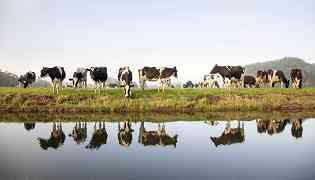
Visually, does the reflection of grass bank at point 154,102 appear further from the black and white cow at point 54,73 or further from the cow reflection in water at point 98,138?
the cow reflection in water at point 98,138

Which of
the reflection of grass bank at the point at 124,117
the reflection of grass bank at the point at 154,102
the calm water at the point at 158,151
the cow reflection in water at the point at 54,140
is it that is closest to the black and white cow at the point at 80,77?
the reflection of grass bank at the point at 154,102

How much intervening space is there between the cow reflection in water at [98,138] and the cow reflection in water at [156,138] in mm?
2045

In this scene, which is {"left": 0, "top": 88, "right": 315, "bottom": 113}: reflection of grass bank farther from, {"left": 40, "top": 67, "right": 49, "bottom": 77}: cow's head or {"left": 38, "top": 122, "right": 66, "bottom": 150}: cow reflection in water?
{"left": 38, "top": 122, "right": 66, "bottom": 150}: cow reflection in water

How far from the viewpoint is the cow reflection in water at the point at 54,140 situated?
23.8 m

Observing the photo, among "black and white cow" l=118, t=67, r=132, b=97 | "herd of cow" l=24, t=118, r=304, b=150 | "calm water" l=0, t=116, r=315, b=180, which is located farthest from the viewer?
"black and white cow" l=118, t=67, r=132, b=97

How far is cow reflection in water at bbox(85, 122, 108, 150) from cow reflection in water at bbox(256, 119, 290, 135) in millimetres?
9674

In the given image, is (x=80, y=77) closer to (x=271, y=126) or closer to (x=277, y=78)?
(x=277, y=78)

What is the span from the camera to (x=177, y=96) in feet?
159

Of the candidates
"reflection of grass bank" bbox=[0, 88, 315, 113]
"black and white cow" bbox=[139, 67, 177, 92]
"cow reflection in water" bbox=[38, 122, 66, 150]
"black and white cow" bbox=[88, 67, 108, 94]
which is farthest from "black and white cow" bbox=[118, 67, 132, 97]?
"cow reflection in water" bbox=[38, 122, 66, 150]

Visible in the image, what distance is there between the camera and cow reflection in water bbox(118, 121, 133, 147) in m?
24.6

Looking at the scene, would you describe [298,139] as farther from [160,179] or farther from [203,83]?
[203,83]

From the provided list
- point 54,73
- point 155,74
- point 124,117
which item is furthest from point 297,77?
point 124,117

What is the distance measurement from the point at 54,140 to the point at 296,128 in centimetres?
1562

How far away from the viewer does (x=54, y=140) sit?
25.7 meters
